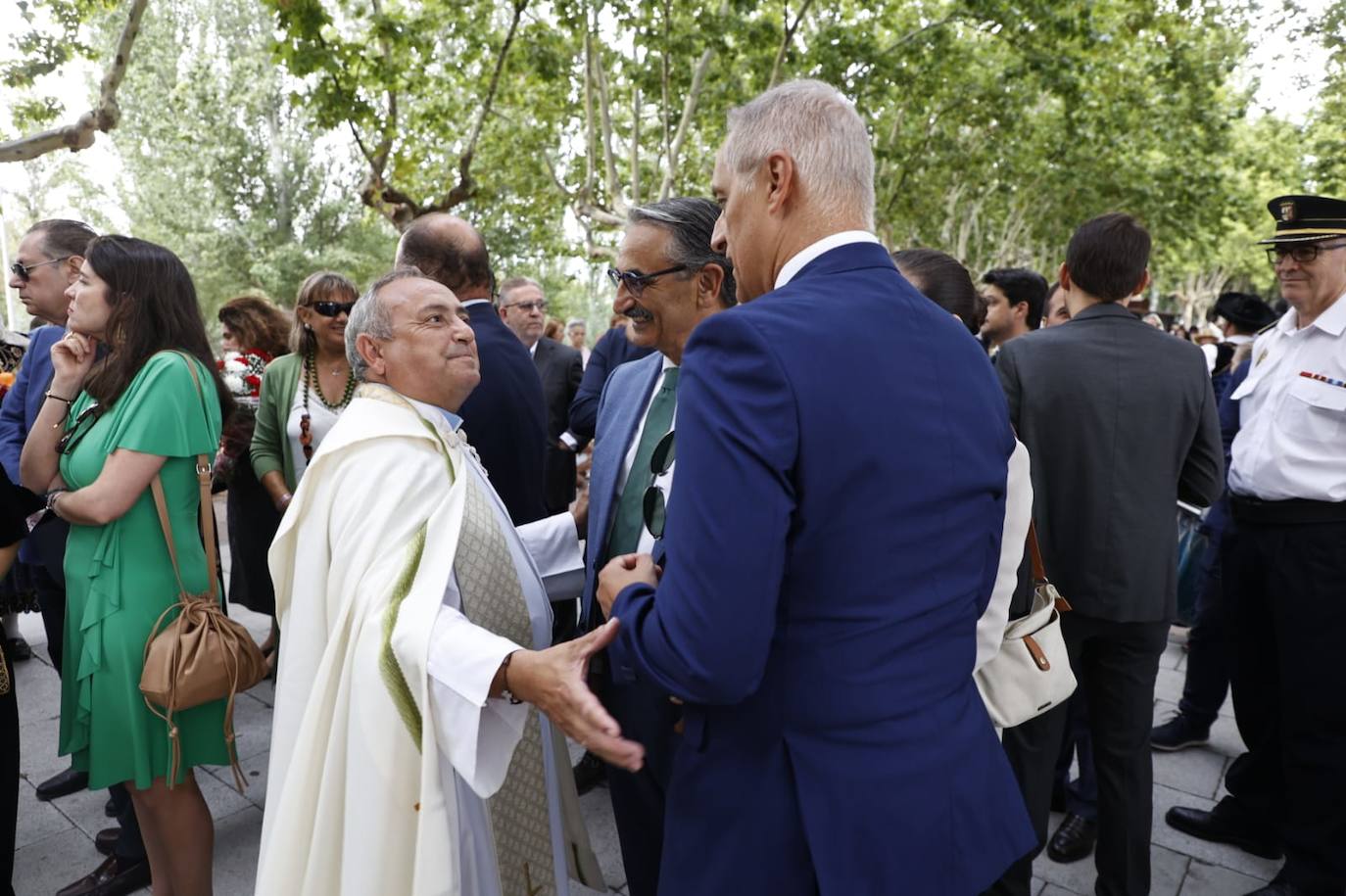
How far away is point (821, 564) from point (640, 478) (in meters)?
0.96

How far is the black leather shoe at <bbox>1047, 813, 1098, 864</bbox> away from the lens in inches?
131

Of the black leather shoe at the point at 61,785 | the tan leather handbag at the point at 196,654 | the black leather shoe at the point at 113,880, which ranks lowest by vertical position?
the black leather shoe at the point at 61,785

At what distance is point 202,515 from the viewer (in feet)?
8.70

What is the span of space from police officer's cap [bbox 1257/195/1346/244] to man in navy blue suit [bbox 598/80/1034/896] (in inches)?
90.5

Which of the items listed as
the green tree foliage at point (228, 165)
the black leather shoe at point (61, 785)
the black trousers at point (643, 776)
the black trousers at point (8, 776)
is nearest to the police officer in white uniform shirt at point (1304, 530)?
the black trousers at point (643, 776)

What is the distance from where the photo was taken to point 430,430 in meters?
2.04

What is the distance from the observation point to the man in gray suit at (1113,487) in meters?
2.75

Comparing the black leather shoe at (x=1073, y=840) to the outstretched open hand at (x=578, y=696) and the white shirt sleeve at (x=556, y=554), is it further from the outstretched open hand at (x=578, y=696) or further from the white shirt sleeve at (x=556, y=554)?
the outstretched open hand at (x=578, y=696)

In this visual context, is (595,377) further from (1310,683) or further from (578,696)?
(578,696)

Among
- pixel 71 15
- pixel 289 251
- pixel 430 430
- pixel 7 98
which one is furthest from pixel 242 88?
pixel 430 430

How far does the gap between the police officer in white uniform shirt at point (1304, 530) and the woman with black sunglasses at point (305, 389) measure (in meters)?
3.69

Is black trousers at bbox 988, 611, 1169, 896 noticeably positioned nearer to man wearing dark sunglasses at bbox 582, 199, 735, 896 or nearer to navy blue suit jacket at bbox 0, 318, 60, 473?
man wearing dark sunglasses at bbox 582, 199, 735, 896

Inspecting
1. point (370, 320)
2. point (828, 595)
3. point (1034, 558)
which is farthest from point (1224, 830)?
point (370, 320)

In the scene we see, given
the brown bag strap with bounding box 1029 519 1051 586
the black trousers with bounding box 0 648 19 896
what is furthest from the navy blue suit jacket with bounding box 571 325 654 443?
the brown bag strap with bounding box 1029 519 1051 586
